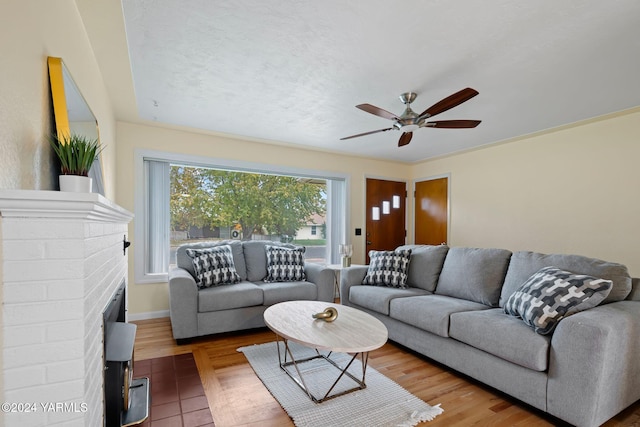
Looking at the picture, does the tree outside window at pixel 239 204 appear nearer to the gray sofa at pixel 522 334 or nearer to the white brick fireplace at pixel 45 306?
the gray sofa at pixel 522 334

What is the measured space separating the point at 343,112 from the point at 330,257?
2.56 m

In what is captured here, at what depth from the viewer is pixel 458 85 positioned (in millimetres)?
2520

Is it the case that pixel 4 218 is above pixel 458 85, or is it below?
below

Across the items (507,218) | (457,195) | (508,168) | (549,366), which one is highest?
(508,168)

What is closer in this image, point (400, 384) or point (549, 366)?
point (549, 366)

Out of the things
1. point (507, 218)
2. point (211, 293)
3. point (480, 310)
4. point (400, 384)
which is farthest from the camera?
point (507, 218)

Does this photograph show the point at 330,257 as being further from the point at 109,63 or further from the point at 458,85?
the point at 109,63

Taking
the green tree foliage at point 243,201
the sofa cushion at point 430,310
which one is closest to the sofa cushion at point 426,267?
the sofa cushion at point 430,310

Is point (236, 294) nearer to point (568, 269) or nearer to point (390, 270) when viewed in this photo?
point (390, 270)

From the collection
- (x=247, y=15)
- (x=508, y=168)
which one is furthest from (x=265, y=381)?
(x=508, y=168)

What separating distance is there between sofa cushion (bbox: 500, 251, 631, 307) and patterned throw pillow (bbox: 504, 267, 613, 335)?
0.70ft

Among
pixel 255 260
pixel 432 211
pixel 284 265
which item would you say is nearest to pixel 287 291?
pixel 284 265

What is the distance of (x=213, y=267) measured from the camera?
3275mm

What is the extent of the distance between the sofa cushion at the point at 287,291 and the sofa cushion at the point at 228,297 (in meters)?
0.09
